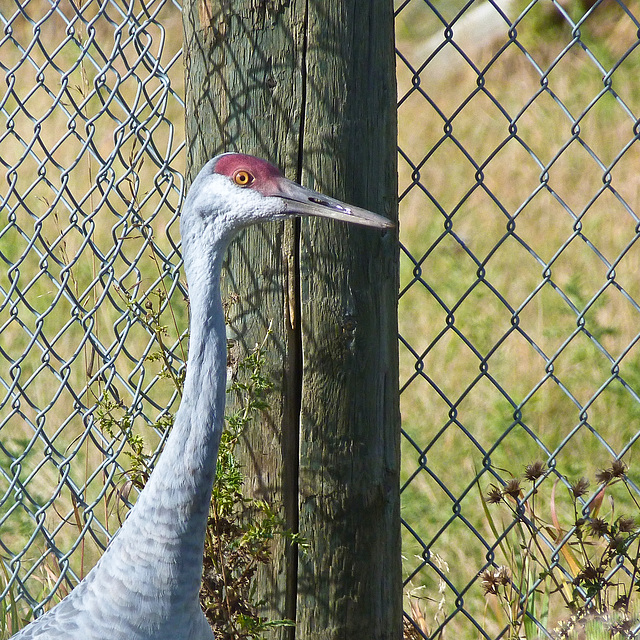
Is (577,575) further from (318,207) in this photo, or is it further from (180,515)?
(318,207)

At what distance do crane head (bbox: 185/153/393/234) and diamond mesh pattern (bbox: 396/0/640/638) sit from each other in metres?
0.47

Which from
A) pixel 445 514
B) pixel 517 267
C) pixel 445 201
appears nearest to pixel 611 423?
pixel 445 514

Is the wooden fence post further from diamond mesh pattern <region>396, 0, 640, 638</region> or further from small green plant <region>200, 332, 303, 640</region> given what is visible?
diamond mesh pattern <region>396, 0, 640, 638</region>

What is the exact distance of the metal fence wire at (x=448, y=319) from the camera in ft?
7.88

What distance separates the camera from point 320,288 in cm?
200

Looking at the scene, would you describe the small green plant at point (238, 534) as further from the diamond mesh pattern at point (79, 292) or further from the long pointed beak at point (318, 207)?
the long pointed beak at point (318, 207)

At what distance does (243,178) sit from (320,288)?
0.36 m

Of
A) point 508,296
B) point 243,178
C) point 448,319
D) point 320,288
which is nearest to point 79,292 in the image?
point 508,296

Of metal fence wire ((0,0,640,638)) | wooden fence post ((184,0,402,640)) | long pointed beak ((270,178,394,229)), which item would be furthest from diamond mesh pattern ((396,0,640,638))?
long pointed beak ((270,178,394,229))

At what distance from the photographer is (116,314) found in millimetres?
4500

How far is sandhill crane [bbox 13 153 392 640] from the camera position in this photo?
5.57 feet

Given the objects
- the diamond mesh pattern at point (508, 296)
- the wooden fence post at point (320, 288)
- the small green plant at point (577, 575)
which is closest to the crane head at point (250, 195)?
the wooden fence post at point (320, 288)

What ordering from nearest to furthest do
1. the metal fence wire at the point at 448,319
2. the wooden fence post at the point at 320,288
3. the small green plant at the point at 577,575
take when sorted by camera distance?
the wooden fence post at the point at 320,288 < the small green plant at the point at 577,575 < the metal fence wire at the point at 448,319

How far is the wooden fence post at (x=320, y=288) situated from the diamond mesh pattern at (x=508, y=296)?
0.24m
